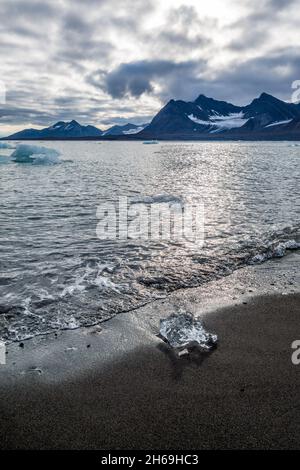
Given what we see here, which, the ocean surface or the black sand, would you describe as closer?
the black sand

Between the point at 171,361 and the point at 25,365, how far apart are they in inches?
98.7

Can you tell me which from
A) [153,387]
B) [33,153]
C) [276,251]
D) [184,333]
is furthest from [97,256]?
[33,153]

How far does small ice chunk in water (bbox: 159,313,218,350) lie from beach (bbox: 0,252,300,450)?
0.19 metres

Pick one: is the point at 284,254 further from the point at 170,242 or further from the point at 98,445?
the point at 98,445

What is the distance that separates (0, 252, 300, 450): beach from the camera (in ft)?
13.4

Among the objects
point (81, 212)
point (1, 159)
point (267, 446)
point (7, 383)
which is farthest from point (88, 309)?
point (1, 159)

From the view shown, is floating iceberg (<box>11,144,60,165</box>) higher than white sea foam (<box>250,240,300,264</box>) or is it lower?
higher

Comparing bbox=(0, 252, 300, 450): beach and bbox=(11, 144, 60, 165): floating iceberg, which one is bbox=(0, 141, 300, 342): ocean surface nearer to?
bbox=(0, 252, 300, 450): beach

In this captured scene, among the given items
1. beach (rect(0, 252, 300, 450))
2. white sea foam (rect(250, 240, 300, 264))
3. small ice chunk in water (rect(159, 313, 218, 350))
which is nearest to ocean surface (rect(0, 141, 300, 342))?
white sea foam (rect(250, 240, 300, 264))

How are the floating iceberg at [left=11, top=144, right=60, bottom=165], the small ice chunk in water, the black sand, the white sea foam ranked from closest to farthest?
the black sand, the small ice chunk in water, the white sea foam, the floating iceberg at [left=11, top=144, right=60, bottom=165]

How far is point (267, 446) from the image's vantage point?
392 centimetres

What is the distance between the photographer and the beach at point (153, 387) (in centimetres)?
409

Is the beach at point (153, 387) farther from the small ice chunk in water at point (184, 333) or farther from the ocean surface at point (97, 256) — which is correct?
the ocean surface at point (97, 256)

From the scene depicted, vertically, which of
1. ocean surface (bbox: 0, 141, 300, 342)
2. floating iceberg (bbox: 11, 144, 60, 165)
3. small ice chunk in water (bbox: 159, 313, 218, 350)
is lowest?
small ice chunk in water (bbox: 159, 313, 218, 350)
